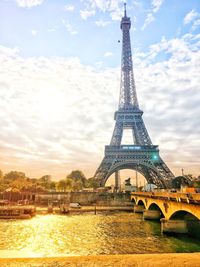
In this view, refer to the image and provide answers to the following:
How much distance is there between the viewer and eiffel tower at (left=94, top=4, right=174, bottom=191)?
92750 mm

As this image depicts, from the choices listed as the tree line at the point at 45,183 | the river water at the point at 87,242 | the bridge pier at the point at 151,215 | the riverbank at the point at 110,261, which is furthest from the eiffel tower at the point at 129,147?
the riverbank at the point at 110,261

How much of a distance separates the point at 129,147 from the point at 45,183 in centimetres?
6302

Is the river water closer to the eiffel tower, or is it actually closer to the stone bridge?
the stone bridge

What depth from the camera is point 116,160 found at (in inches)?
3730

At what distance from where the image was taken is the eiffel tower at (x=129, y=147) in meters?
92.8

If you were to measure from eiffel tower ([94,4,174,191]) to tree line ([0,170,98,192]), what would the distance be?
10.7 meters

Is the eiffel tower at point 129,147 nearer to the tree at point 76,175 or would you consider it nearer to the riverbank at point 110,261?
the tree at point 76,175

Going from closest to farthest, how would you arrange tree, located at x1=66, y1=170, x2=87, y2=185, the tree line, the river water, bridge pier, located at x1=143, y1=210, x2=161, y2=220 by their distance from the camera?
the river water
bridge pier, located at x1=143, y1=210, x2=161, y2=220
the tree line
tree, located at x1=66, y1=170, x2=87, y2=185

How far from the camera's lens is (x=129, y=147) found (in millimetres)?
97250

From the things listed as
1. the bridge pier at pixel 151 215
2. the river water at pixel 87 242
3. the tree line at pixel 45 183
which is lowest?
the river water at pixel 87 242

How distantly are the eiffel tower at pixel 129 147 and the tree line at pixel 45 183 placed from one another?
35.1 feet

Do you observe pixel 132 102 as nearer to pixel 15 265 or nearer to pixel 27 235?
pixel 27 235

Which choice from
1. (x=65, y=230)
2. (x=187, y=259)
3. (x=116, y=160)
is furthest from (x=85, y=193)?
(x=187, y=259)

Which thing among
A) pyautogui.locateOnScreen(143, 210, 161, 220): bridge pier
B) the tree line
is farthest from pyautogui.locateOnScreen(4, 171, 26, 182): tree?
pyautogui.locateOnScreen(143, 210, 161, 220): bridge pier
